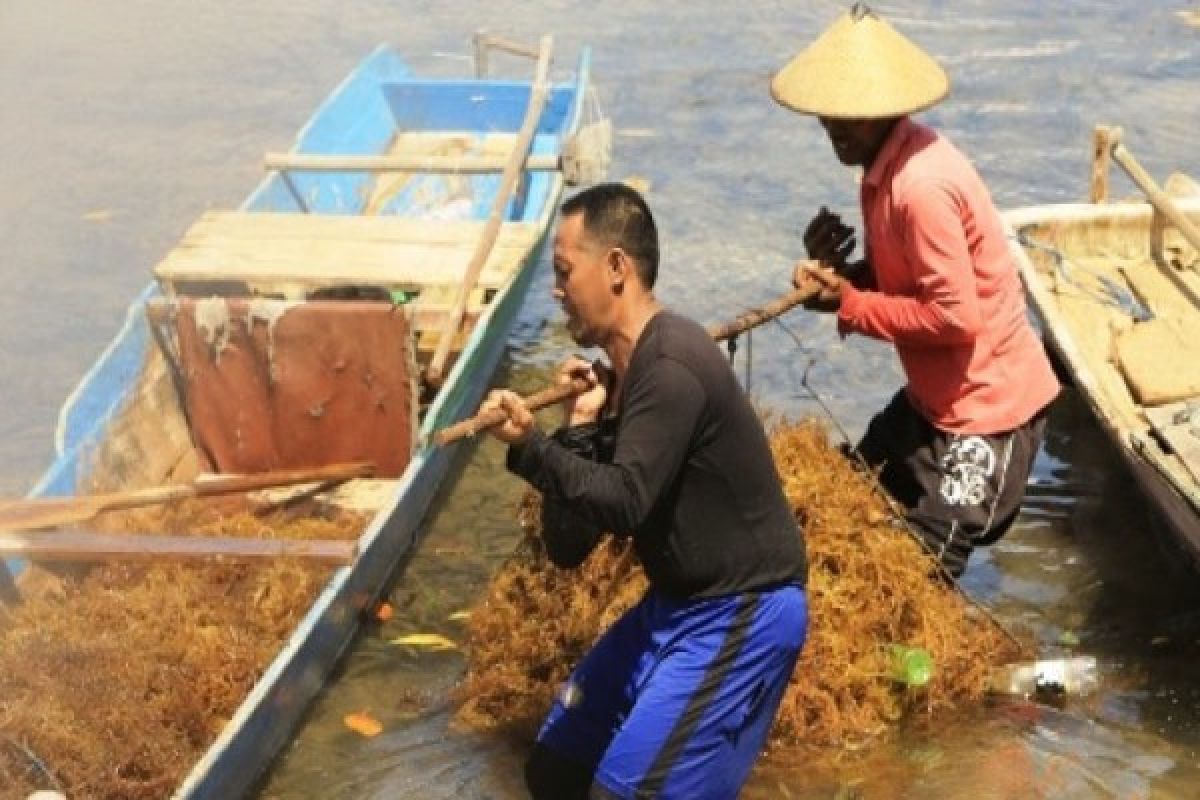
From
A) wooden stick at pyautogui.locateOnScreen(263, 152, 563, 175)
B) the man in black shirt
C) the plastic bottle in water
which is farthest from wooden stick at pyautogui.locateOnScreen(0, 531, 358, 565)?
wooden stick at pyautogui.locateOnScreen(263, 152, 563, 175)

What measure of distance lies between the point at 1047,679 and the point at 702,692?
9.88 feet

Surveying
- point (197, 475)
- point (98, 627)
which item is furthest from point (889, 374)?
point (98, 627)

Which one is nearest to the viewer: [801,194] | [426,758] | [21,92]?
[426,758]

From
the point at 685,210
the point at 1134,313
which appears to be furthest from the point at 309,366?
the point at 685,210

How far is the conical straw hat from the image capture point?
19.5 ft

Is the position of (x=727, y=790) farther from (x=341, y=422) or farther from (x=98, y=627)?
(x=341, y=422)

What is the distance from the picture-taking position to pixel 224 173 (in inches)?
549

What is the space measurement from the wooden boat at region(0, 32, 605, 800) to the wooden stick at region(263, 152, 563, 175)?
0.6 inches

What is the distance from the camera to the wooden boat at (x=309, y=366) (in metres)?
7.25

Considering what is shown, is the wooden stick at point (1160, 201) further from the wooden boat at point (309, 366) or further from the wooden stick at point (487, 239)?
the wooden stick at point (487, 239)

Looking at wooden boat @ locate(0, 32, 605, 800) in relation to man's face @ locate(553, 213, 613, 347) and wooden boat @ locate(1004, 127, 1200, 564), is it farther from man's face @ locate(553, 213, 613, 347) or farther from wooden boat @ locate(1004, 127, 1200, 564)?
wooden boat @ locate(1004, 127, 1200, 564)

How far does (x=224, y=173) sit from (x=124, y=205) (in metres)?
1.03

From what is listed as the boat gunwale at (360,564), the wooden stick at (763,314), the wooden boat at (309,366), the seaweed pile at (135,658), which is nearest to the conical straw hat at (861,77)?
the wooden stick at (763,314)

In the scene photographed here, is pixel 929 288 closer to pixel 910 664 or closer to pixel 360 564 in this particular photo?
pixel 910 664
